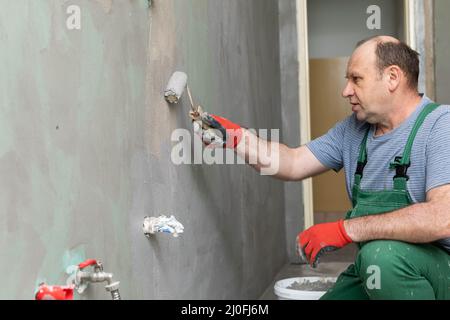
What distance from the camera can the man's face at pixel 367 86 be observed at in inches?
69.9

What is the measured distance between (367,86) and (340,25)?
3.78 metres

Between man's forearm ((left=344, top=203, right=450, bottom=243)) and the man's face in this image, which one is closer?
man's forearm ((left=344, top=203, right=450, bottom=243))

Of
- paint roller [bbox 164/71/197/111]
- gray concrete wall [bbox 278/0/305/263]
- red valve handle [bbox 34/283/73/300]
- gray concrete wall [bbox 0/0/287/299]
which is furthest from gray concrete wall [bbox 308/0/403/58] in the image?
red valve handle [bbox 34/283/73/300]

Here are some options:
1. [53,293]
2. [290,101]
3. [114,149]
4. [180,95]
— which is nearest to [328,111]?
[290,101]

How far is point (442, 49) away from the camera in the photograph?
3914mm

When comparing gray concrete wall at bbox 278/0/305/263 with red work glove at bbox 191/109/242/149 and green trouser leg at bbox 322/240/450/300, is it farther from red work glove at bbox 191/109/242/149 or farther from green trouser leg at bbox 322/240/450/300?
green trouser leg at bbox 322/240/450/300

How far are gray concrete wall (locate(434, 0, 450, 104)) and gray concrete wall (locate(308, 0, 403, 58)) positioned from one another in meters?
1.38

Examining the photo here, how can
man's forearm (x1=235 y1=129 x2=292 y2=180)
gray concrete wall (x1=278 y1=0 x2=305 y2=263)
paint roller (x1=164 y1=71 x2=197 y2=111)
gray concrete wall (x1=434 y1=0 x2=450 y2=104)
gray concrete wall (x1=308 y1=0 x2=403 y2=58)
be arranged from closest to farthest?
paint roller (x1=164 y1=71 x2=197 y2=111) → man's forearm (x1=235 y1=129 x2=292 y2=180) → gray concrete wall (x1=434 y1=0 x2=450 y2=104) → gray concrete wall (x1=278 y1=0 x2=305 y2=263) → gray concrete wall (x1=308 y1=0 x2=403 y2=58)

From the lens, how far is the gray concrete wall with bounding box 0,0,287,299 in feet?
3.25

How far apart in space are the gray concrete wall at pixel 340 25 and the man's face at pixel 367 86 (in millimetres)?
3620

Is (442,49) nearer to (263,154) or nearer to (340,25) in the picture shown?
(340,25)
